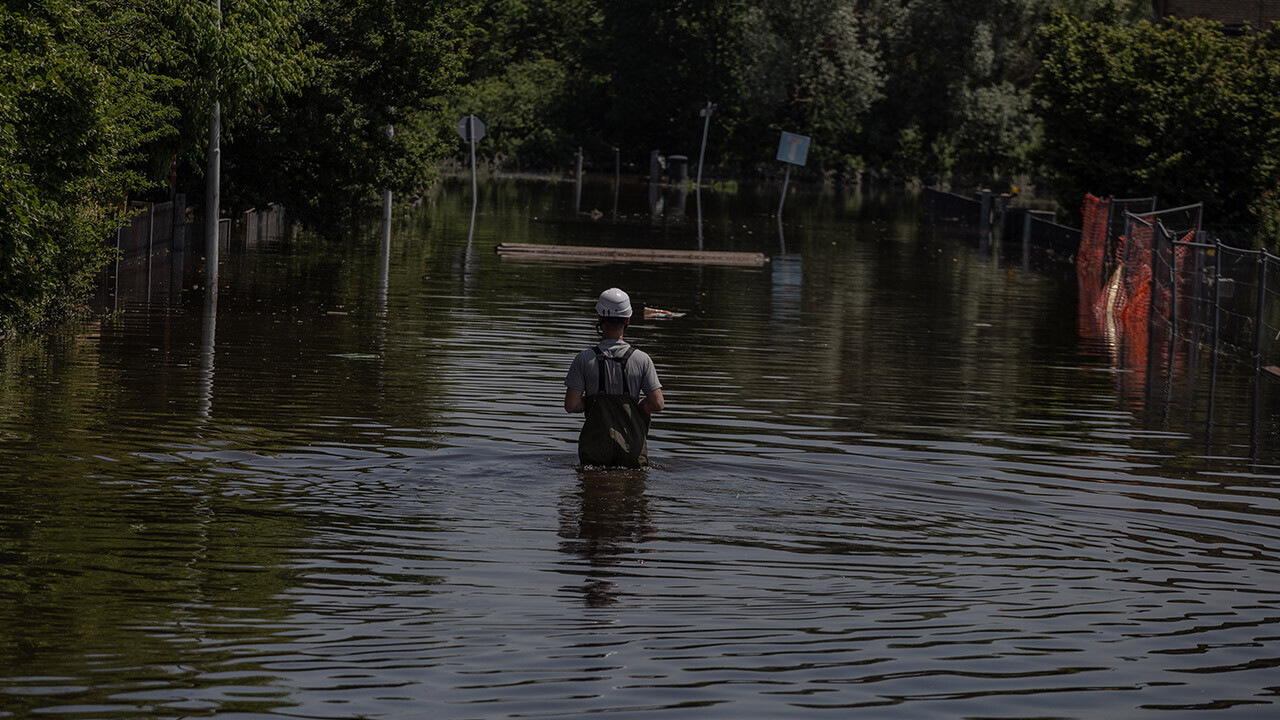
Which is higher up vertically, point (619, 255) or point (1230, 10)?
point (1230, 10)

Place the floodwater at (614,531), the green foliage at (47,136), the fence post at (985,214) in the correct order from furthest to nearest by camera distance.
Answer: the fence post at (985,214)
the green foliage at (47,136)
the floodwater at (614,531)

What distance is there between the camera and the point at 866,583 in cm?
972

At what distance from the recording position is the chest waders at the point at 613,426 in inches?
471

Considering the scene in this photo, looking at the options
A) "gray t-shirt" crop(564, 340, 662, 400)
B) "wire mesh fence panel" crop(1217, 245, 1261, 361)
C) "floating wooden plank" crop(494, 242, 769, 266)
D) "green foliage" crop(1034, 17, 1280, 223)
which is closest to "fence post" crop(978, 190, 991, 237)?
"green foliage" crop(1034, 17, 1280, 223)

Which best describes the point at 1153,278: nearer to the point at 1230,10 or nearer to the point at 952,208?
the point at 1230,10

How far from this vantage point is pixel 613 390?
12.0 meters

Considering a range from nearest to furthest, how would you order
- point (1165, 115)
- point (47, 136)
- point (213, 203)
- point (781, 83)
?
point (47, 136) → point (213, 203) → point (1165, 115) → point (781, 83)

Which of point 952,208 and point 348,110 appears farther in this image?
point 952,208

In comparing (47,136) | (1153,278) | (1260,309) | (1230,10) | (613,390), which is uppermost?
(1230,10)

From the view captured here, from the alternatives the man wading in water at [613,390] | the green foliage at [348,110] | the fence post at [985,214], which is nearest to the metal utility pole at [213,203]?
the green foliage at [348,110]

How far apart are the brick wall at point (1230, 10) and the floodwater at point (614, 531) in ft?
118

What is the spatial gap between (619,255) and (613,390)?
988 inches

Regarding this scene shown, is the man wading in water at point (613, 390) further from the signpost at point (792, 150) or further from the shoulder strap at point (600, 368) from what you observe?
the signpost at point (792, 150)

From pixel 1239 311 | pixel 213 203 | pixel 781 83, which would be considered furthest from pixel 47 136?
pixel 781 83
